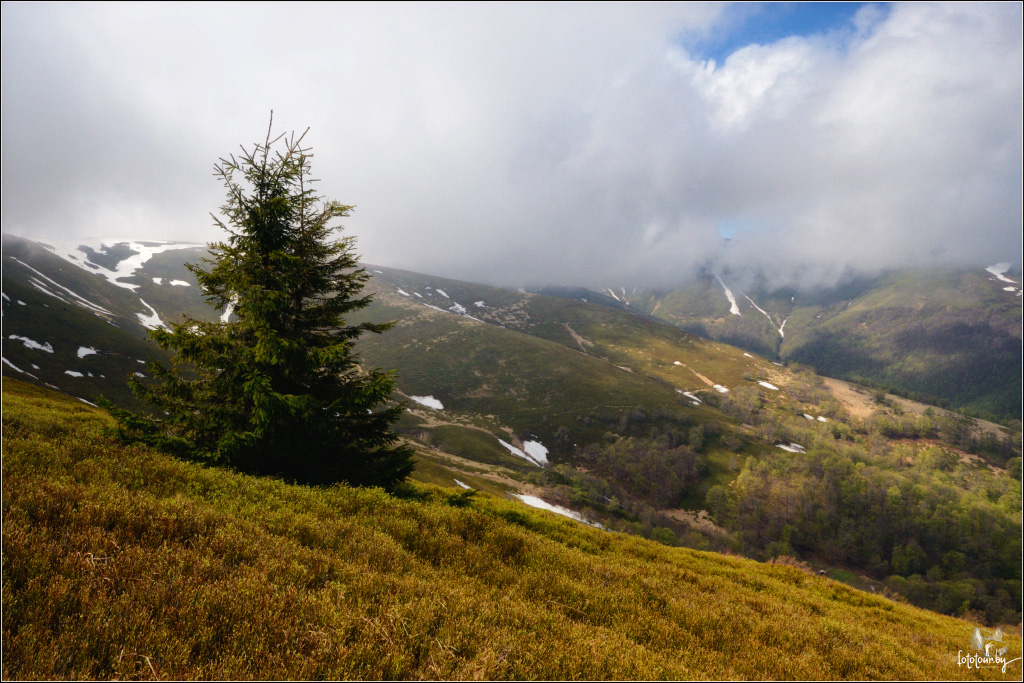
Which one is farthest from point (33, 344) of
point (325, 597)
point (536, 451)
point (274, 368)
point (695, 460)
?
point (695, 460)

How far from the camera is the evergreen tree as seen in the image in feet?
33.9

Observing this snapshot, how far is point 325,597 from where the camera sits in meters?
4.45

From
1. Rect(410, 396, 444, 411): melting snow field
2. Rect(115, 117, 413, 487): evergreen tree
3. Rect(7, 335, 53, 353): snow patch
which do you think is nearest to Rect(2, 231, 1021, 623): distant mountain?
Rect(7, 335, 53, 353): snow patch

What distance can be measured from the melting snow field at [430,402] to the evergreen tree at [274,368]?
16187 centimetres

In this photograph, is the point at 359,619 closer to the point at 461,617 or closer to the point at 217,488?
the point at 461,617

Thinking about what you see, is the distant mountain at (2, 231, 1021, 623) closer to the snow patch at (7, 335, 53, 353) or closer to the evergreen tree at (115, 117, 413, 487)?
the snow patch at (7, 335, 53, 353)

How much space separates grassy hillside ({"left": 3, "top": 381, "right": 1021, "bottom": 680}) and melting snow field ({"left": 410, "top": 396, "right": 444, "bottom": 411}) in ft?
540

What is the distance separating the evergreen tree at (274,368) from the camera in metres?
10.3

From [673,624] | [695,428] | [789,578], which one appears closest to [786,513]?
[695,428]

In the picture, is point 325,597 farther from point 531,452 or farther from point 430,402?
point 430,402

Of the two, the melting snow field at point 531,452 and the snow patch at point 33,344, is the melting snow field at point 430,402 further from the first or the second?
the snow patch at point 33,344

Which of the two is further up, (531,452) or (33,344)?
(531,452)

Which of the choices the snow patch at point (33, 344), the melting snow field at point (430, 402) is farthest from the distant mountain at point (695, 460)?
the melting snow field at point (430, 402)

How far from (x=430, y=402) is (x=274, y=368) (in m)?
168
